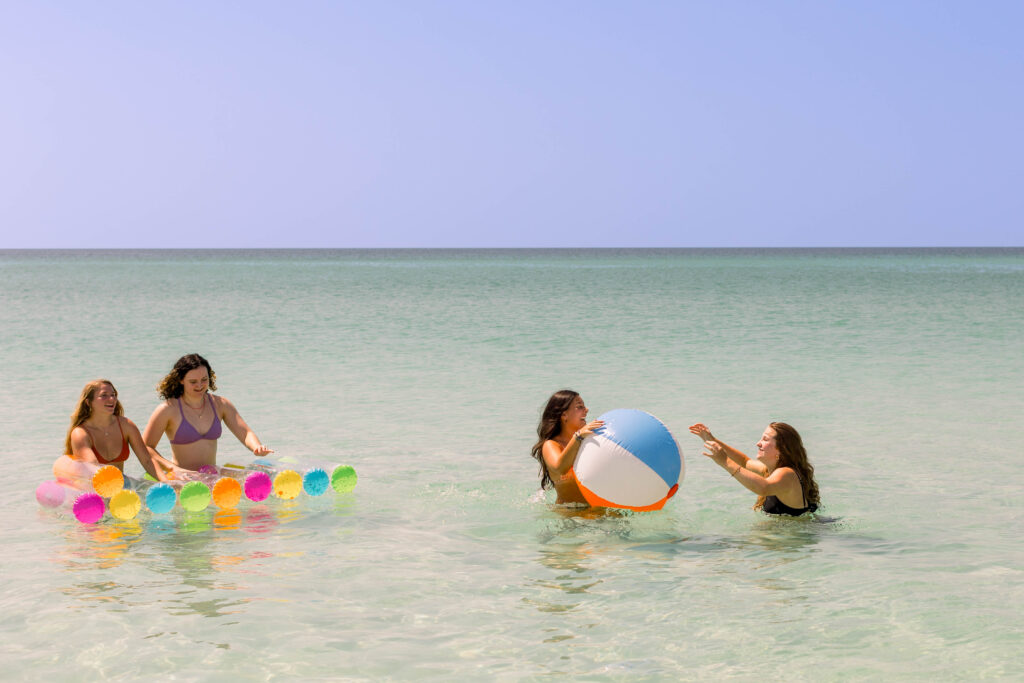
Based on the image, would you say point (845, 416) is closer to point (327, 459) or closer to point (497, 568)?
point (327, 459)

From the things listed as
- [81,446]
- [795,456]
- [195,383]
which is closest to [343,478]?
[195,383]

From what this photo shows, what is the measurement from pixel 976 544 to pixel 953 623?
1.63 m

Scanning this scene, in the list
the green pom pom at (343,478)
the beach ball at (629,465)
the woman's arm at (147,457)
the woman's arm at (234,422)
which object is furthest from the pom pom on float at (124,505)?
the beach ball at (629,465)

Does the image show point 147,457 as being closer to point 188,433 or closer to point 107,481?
point 188,433

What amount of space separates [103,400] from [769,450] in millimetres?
5117

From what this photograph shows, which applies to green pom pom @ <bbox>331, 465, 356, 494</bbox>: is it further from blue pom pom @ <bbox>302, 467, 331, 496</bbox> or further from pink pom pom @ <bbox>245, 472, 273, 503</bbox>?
pink pom pom @ <bbox>245, 472, 273, 503</bbox>

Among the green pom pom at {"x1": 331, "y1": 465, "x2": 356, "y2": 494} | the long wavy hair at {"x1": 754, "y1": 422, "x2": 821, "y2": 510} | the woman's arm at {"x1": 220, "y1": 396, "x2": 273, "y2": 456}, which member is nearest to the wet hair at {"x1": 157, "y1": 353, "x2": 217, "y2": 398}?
the woman's arm at {"x1": 220, "y1": 396, "x2": 273, "y2": 456}

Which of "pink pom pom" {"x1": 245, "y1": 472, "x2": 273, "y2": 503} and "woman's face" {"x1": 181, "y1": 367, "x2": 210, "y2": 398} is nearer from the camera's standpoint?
"pink pom pom" {"x1": 245, "y1": 472, "x2": 273, "y2": 503}

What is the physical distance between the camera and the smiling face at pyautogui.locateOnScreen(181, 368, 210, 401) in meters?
8.22

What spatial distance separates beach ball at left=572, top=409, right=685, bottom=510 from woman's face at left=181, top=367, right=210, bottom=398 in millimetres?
3269

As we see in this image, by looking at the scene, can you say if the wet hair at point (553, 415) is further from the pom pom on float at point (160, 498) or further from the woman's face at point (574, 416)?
the pom pom on float at point (160, 498)

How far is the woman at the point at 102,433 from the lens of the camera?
26.0 ft

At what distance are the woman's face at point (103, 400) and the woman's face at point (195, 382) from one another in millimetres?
554

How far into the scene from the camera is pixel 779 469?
23.4 feet
